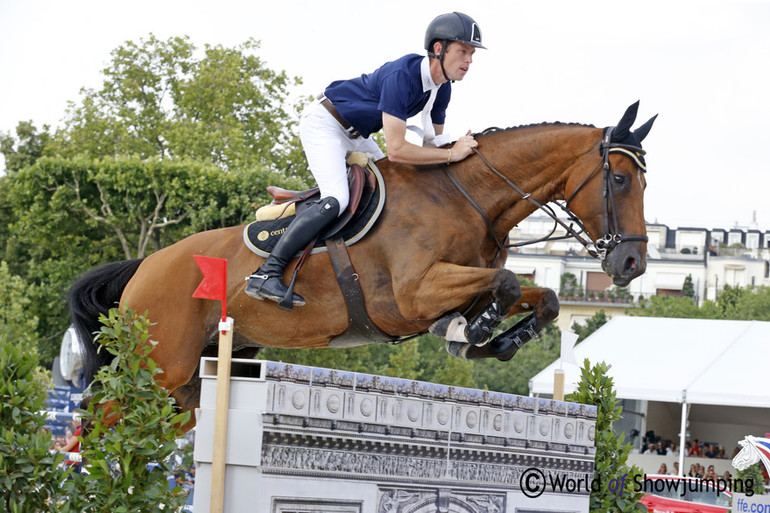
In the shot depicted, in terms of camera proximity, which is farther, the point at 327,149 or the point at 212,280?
the point at 327,149

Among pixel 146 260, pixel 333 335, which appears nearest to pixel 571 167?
pixel 333 335

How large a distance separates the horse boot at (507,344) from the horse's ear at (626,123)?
1004 millimetres

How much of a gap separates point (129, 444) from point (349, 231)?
1.58m

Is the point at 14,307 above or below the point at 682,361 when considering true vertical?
above

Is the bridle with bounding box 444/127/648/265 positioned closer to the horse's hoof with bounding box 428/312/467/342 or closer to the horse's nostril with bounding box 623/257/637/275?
the horse's nostril with bounding box 623/257/637/275

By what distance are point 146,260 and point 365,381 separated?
6.36ft

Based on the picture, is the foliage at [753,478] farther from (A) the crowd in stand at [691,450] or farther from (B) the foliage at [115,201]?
(B) the foliage at [115,201]

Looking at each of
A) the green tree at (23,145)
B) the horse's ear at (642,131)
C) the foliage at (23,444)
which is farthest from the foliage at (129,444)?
the green tree at (23,145)

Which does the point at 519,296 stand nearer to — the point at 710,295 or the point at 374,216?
the point at 374,216

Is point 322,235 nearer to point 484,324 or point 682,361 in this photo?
point 484,324

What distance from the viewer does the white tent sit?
12.2 m

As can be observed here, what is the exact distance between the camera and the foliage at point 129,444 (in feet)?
11.7

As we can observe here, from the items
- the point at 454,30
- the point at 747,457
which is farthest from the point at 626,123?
the point at 747,457

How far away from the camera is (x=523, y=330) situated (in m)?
4.61
